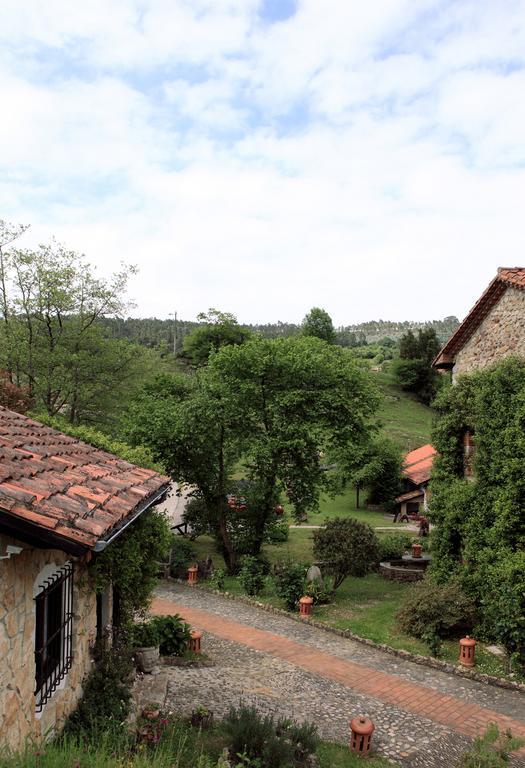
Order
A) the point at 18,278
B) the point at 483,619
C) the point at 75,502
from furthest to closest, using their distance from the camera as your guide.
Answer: the point at 18,278, the point at 483,619, the point at 75,502

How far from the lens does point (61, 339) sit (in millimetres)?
25391

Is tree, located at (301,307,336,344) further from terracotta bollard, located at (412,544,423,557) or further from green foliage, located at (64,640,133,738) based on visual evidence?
green foliage, located at (64,640,133,738)

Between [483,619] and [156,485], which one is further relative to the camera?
[483,619]

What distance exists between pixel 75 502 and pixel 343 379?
14.8m

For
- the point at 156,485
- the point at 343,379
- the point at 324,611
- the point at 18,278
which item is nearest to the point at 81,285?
the point at 18,278

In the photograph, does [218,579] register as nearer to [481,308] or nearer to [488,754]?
[481,308]

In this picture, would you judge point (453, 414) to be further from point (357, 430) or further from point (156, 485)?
point (156, 485)

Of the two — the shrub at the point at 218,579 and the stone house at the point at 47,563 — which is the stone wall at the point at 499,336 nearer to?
the stone house at the point at 47,563

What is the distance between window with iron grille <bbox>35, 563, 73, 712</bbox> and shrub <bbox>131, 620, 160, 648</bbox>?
379cm

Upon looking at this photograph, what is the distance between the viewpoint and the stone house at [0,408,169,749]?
450 cm

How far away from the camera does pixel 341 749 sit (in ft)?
26.1

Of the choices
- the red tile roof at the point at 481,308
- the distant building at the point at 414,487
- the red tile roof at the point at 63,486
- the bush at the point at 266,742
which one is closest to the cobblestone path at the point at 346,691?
the bush at the point at 266,742

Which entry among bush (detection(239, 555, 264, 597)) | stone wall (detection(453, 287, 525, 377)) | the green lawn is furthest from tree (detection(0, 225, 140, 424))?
the green lawn

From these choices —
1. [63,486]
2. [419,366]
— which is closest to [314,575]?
[63,486]
